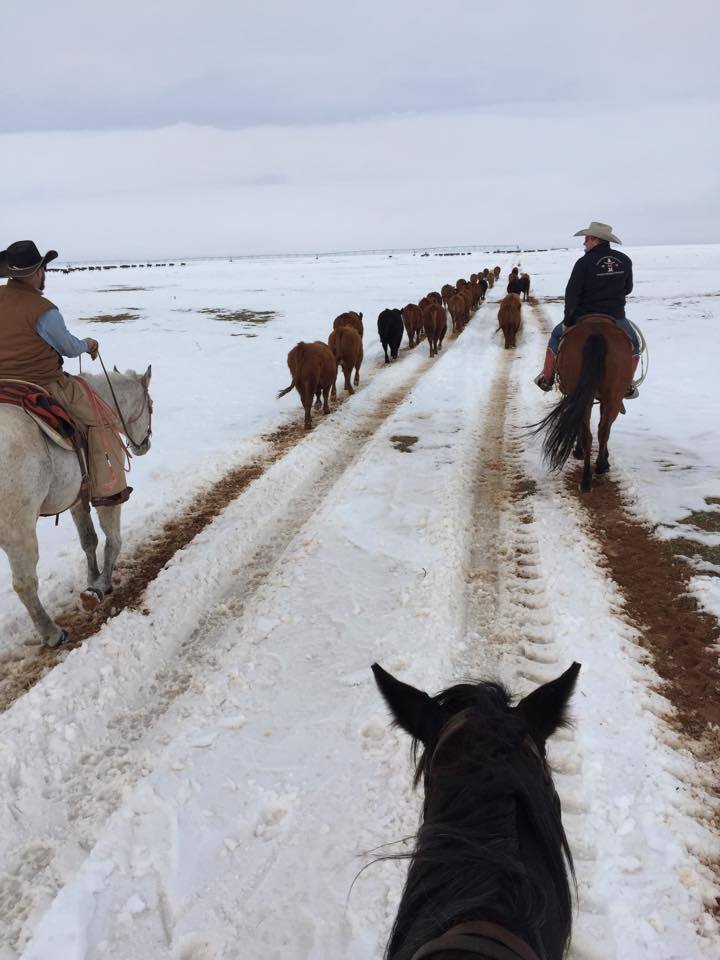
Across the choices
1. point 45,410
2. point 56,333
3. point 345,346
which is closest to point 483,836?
point 45,410

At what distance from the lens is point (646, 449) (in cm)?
657

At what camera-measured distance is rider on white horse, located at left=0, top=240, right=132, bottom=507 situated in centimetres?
328

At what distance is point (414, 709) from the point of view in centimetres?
141

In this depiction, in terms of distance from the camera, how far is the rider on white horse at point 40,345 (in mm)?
3279

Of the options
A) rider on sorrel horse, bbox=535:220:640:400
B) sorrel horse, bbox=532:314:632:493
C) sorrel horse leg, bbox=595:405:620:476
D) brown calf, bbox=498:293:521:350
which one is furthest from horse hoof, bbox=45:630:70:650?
brown calf, bbox=498:293:521:350

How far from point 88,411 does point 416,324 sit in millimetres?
12877

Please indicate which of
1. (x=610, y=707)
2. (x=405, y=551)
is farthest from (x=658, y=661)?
(x=405, y=551)

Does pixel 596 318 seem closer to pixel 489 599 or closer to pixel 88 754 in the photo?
pixel 489 599

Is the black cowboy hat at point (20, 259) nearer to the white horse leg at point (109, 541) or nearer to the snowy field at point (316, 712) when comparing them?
the white horse leg at point (109, 541)

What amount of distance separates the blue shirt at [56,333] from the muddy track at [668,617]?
434cm

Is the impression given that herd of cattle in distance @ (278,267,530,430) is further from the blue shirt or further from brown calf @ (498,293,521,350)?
the blue shirt

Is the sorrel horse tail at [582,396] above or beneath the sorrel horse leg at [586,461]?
above

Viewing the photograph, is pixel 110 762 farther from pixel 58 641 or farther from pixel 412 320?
pixel 412 320

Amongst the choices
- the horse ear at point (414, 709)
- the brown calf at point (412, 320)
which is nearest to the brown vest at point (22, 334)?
the horse ear at point (414, 709)
